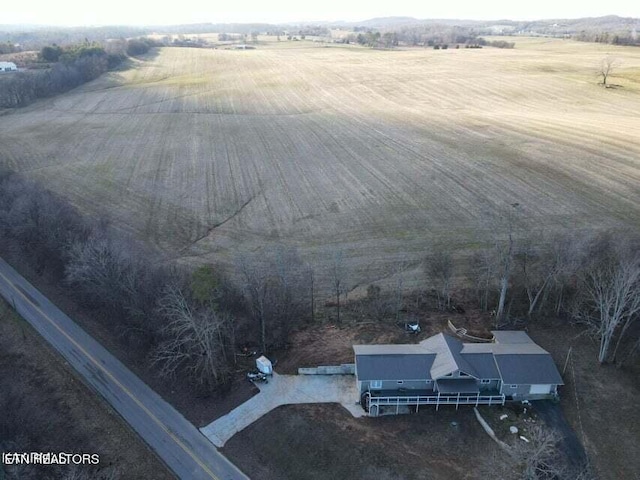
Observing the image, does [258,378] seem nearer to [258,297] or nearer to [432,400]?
[258,297]

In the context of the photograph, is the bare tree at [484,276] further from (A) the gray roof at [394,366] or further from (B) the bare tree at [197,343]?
(B) the bare tree at [197,343]

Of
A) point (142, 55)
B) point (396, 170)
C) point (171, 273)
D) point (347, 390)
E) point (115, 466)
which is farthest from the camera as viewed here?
point (142, 55)

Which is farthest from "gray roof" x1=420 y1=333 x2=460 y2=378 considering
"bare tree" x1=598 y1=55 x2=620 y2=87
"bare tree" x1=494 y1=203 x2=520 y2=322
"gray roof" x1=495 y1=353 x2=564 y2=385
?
"bare tree" x1=598 y1=55 x2=620 y2=87

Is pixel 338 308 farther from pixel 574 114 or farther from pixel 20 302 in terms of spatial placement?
pixel 574 114

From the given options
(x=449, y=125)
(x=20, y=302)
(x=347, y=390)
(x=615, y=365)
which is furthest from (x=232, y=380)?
(x=449, y=125)

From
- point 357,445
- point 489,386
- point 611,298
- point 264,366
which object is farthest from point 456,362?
point 264,366

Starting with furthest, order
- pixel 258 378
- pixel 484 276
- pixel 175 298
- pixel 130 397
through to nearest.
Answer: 1. pixel 484 276
2. pixel 258 378
3. pixel 130 397
4. pixel 175 298

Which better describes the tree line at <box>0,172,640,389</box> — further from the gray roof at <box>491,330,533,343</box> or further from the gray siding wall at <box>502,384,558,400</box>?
the gray siding wall at <box>502,384,558,400</box>
